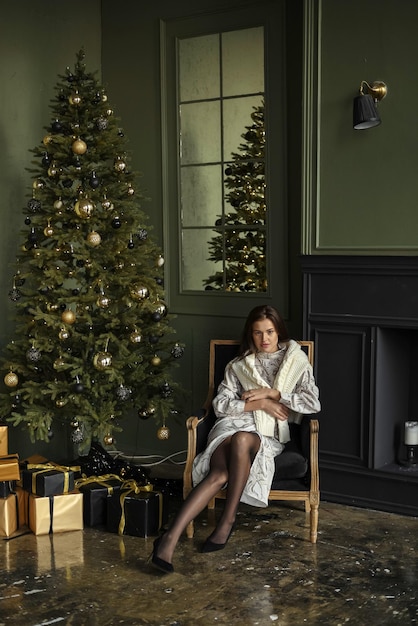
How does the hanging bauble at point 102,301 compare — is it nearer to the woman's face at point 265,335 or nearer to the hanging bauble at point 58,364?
the hanging bauble at point 58,364

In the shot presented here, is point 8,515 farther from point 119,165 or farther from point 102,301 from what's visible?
point 119,165

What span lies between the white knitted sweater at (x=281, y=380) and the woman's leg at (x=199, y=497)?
9.4 inches

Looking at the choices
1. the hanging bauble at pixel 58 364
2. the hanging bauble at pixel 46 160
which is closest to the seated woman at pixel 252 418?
the hanging bauble at pixel 58 364

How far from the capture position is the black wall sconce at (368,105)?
14.7ft

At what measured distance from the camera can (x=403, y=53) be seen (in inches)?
178

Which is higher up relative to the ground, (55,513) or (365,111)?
(365,111)

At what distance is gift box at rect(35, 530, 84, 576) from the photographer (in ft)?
13.1

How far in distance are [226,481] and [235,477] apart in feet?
0.24

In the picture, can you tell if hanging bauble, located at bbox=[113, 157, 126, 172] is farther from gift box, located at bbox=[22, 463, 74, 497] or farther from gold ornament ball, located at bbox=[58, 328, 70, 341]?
gift box, located at bbox=[22, 463, 74, 497]

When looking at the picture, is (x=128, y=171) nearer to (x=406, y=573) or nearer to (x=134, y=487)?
(x=134, y=487)

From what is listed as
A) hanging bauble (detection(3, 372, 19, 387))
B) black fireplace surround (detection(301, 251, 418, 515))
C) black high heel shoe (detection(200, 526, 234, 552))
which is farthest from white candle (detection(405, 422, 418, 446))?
hanging bauble (detection(3, 372, 19, 387))

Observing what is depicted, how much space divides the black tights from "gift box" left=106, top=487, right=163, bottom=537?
354 millimetres

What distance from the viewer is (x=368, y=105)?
4.49m

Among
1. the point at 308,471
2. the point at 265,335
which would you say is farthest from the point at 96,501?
the point at 265,335
